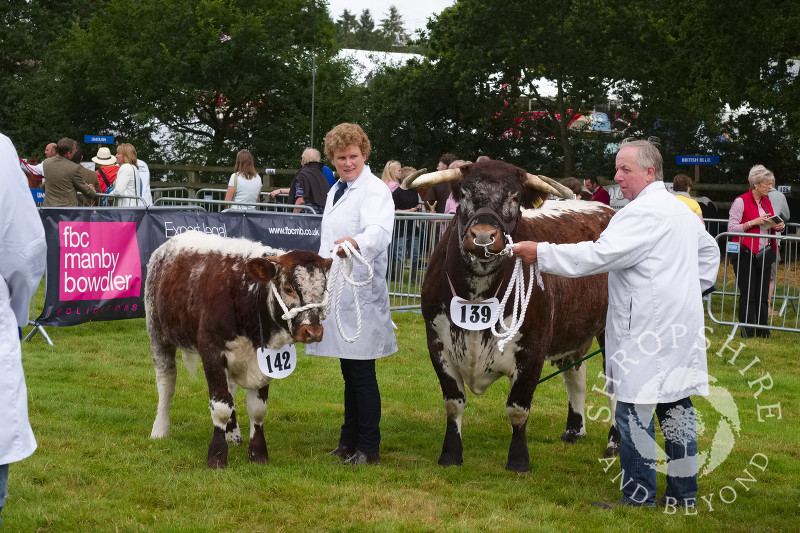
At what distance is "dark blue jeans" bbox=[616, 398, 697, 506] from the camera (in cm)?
523

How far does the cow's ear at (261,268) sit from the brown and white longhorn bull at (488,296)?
3.90 ft

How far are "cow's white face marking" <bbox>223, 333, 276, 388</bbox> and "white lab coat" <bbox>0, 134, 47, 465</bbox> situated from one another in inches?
92.2

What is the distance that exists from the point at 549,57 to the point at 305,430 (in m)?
18.7

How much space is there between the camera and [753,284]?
476 inches

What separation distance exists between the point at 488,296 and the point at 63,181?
30.3 feet

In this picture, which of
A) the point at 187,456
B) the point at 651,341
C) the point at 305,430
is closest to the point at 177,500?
the point at 187,456

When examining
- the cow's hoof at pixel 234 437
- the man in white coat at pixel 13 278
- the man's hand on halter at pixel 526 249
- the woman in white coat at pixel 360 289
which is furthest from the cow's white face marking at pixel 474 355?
the man in white coat at pixel 13 278

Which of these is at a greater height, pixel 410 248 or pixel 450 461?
pixel 410 248

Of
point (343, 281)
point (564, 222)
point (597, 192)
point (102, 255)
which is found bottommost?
point (102, 255)

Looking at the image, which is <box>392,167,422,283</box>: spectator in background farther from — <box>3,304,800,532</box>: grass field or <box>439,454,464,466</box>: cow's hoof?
<box>439,454,464,466</box>: cow's hoof

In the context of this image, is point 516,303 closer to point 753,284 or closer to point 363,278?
point 363,278

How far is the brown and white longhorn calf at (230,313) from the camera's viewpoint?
571 centimetres

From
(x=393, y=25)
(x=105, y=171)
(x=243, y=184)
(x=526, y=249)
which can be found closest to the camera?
(x=526, y=249)

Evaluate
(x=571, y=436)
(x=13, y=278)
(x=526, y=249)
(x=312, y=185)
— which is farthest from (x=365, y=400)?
(x=312, y=185)
